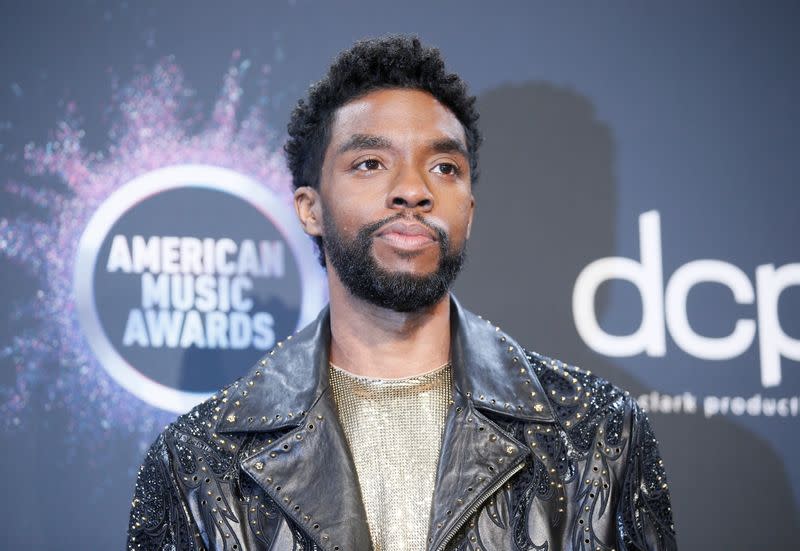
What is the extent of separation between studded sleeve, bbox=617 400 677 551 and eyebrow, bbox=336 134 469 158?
667 mm

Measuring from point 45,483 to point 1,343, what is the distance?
38cm

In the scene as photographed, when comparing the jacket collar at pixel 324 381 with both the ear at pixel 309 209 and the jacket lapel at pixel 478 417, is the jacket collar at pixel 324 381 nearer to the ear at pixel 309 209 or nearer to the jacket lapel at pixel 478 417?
the jacket lapel at pixel 478 417

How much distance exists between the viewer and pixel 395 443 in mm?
1884

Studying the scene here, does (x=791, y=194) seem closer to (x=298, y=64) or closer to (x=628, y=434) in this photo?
(x=628, y=434)

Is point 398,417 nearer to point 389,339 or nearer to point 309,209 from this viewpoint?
point 389,339

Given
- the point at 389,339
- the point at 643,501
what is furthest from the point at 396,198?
the point at 643,501

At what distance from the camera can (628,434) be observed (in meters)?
1.89

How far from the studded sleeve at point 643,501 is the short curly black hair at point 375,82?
747 millimetres

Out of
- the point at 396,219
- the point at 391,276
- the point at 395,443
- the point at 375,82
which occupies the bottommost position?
the point at 395,443

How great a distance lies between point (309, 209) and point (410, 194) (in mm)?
347

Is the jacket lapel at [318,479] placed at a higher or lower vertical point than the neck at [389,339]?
lower

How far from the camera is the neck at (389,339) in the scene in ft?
6.54

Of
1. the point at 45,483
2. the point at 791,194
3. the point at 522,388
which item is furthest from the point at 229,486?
the point at 791,194

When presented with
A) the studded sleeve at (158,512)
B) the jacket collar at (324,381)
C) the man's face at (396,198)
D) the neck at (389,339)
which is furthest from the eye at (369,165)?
the studded sleeve at (158,512)
